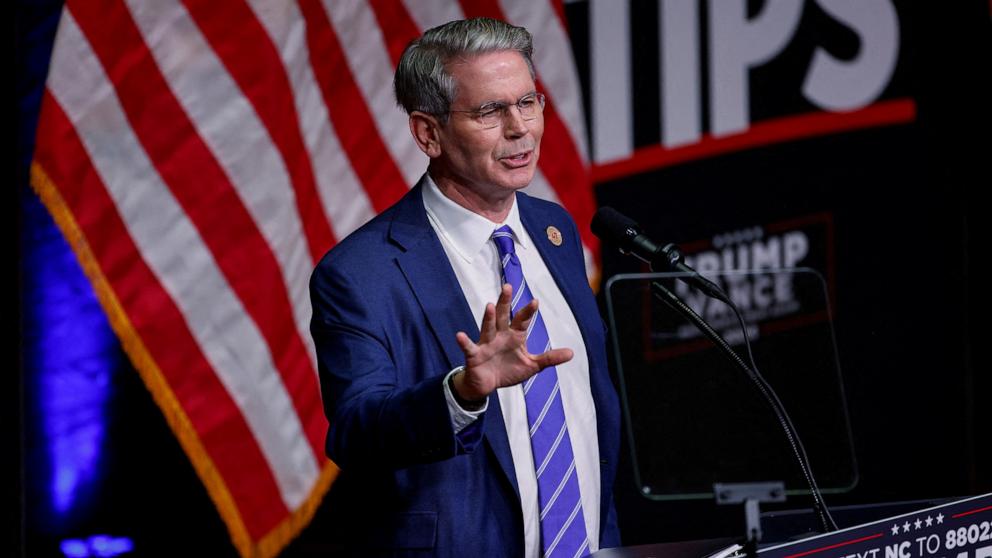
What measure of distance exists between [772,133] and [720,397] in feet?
5.56

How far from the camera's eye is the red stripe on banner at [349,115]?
3.12 meters

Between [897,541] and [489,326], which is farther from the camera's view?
[489,326]

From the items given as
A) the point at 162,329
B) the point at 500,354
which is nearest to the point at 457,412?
the point at 500,354

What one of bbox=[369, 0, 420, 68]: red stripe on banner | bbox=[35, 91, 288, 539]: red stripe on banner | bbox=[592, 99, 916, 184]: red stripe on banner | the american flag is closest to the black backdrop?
bbox=[592, 99, 916, 184]: red stripe on banner

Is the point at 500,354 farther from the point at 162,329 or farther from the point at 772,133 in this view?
the point at 772,133

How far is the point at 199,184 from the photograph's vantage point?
2.98 meters

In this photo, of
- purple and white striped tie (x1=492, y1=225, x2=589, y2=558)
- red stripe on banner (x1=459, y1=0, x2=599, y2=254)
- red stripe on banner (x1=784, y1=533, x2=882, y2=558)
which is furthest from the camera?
red stripe on banner (x1=459, y1=0, x2=599, y2=254)

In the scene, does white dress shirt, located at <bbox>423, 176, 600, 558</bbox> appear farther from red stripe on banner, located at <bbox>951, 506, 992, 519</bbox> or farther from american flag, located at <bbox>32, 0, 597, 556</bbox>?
american flag, located at <bbox>32, 0, 597, 556</bbox>

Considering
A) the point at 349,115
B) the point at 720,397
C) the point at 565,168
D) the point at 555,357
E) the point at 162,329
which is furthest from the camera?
the point at 565,168

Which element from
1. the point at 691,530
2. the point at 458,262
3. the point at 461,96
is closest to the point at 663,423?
the point at 458,262

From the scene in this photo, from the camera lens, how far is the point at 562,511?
1706mm

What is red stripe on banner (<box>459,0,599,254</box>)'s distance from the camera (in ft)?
10.9

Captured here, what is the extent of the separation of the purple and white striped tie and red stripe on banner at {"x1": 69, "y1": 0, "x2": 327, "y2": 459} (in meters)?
1.38

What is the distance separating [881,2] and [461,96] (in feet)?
6.75
